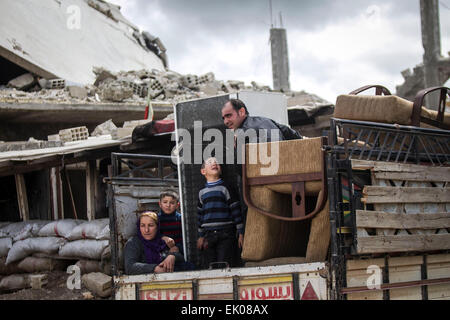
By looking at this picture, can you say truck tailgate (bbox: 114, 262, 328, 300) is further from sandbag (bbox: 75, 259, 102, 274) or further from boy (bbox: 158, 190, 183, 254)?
sandbag (bbox: 75, 259, 102, 274)

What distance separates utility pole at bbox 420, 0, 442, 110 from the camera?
1742cm

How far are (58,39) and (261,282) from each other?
59.6 feet

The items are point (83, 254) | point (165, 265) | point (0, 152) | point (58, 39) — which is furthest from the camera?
point (58, 39)

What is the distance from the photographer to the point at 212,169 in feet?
14.3

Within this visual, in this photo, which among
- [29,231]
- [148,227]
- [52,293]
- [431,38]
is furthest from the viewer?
[431,38]

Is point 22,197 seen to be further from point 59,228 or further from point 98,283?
point 98,283

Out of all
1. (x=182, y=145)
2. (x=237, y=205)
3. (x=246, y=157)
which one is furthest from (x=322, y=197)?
(x=182, y=145)

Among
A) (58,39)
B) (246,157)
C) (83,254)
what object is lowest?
(83,254)

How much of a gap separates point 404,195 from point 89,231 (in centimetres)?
582

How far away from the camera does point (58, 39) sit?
64.1 ft

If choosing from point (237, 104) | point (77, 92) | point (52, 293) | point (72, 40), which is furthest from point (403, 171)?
point (72, 40)

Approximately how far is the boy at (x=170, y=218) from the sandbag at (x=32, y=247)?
4167 millimetres

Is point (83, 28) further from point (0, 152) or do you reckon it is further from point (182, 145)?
point (182, 145)

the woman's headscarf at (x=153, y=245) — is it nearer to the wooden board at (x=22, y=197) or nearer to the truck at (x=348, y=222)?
the truck at (x=348, y=222)
